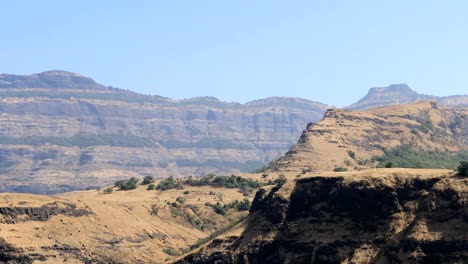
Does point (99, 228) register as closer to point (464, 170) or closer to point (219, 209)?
point (219, 209)

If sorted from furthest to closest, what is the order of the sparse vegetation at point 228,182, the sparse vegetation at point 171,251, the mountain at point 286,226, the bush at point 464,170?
the sparse vegetation at point 228,182 → the sparse vegetation at point 171,251 → the bush at point 464,170 → the mountain at point 286,226

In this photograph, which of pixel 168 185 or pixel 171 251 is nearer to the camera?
pixel 171 251

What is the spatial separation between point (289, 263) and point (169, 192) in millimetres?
88782

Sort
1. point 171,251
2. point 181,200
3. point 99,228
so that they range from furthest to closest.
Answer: point 181,200 < point 171,251 < point 99,228

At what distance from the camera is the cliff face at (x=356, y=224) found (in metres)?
Result: 86.2

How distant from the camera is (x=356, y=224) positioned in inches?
3745

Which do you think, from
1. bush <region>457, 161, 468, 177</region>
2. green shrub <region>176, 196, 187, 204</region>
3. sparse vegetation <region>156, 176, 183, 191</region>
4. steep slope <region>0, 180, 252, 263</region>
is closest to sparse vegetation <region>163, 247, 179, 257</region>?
steep slope <region>0, 180, 252, 263</region>

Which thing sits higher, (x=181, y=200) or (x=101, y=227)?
(x=181, y=200)

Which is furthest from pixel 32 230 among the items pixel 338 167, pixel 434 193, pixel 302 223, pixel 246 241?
pixel 338 167

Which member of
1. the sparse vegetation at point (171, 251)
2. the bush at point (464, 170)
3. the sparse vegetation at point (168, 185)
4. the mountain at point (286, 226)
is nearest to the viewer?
the mountain at point (286, 226)

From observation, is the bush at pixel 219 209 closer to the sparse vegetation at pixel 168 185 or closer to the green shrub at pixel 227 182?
the green shrub at pixel 227 182

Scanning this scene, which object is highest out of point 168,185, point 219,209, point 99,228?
point 168,185

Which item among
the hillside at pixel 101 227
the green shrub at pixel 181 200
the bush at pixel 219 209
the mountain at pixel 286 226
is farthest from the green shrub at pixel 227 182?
the mountain at pixel 286 226

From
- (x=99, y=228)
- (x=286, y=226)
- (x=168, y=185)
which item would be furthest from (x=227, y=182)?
(x=286, y=226)
